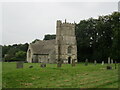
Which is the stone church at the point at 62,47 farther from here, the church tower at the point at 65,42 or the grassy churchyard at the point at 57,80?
the grassy churchyard at the point at 57,80

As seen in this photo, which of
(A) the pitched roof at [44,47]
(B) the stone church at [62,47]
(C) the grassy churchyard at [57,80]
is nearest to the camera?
(C) the grassy churchyard at [57,80]

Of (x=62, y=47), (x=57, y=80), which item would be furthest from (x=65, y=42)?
(x=57, y=80)

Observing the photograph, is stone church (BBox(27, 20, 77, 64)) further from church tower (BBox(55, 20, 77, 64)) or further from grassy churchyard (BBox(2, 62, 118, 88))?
grassy churchyard (BBox(2, 62, 118, 88))

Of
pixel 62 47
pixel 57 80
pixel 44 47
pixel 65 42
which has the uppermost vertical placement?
pixel 65 42

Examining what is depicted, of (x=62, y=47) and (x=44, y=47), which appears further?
(x=44, y=47)

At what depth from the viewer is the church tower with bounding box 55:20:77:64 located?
168 feet

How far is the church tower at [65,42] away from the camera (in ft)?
168

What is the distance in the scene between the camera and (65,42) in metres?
51.4

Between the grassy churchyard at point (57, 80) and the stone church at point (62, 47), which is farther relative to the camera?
the stone church at point (62, 47)

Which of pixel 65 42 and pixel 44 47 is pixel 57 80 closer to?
pixel 65 42

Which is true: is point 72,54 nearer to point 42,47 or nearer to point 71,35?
point 71,35

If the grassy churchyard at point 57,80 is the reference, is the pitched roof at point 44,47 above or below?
above

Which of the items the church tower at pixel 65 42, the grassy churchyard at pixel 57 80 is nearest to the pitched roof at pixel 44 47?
the church tower at pixel 65 42

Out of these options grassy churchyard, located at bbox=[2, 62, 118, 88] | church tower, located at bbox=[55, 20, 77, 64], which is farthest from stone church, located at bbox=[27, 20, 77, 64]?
grassy churchyard, located at bbox=[2, 62, 118, 88]
